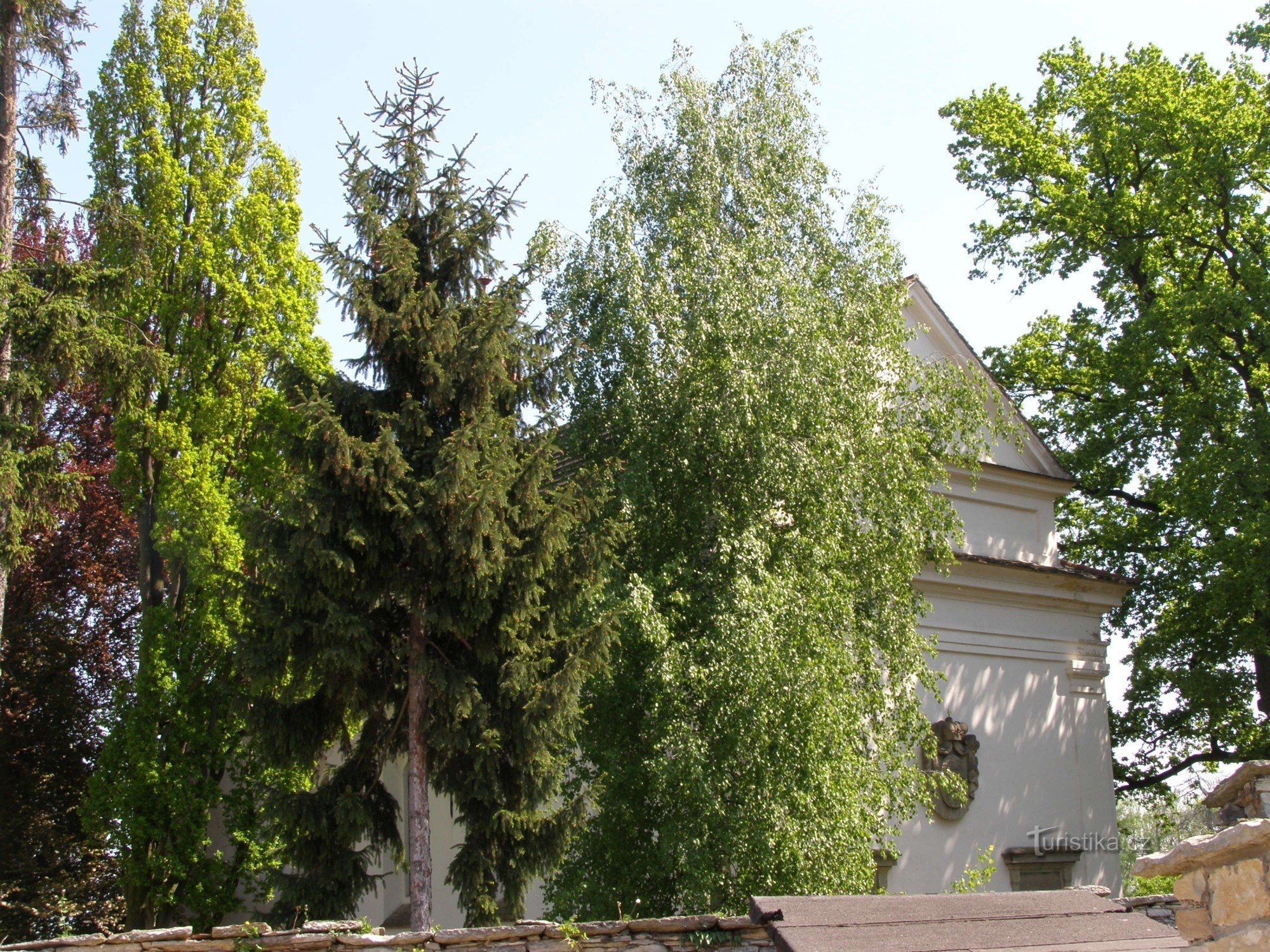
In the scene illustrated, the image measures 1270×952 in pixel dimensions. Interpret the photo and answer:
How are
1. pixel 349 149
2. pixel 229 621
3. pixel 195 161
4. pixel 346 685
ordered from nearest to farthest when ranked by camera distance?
pixel 346 685 → pixel 349 149 → pixel 229 621 → pixel 195 161

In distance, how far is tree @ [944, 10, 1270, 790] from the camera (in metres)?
19.0

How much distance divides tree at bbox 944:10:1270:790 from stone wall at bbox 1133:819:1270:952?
14911mm

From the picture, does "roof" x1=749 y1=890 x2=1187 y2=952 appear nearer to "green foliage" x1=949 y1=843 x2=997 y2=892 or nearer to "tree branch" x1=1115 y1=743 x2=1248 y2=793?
"green foliage" x1=949 y1=843 x2=997 y2=892

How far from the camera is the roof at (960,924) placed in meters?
7.04

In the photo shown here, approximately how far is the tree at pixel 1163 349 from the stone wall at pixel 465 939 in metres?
13.1

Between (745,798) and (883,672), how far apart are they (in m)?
3.21

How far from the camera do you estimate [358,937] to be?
777 cm

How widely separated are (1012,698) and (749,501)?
25.6ft

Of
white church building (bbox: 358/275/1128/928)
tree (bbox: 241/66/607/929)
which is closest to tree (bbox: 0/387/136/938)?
white church building (bbox: 358/275/1128/928)

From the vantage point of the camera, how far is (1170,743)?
69.6 feet

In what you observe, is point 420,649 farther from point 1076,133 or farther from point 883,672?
point 1076,133

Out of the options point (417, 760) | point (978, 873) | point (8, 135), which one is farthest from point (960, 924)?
point (8, 135)

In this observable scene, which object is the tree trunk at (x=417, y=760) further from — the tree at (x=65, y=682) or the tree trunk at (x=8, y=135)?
the tree at (x=65, y=682)

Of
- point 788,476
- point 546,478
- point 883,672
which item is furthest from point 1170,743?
point 546,478
